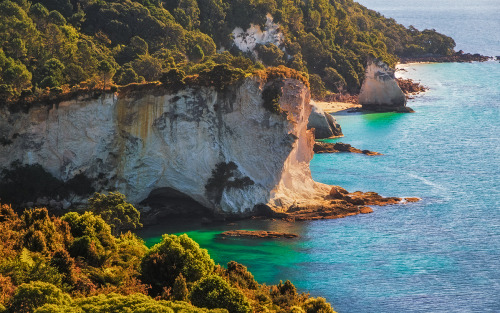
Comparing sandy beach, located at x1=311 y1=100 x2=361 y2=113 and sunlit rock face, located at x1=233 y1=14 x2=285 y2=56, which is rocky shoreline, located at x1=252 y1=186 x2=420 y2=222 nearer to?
sandy beach, located at x1=311 y1=100 x2=361 y2=113

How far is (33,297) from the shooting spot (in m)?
26.1

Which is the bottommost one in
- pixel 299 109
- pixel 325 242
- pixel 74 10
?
pixel 325 242

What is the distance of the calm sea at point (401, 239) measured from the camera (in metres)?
42.8

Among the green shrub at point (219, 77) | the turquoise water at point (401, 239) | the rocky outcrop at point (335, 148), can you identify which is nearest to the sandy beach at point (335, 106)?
the turquoise water at point (401, 239)

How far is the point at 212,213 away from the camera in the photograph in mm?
55062

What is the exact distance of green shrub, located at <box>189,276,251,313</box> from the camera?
29.3 meters

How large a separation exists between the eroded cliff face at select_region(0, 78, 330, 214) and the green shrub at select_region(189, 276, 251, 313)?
2487 centimetres

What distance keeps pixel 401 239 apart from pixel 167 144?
54.9ft

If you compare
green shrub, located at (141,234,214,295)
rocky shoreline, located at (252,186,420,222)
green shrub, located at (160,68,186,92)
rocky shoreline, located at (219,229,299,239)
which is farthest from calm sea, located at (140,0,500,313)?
green shrub, located at (141,234,214,295)

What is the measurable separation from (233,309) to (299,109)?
1200 inches

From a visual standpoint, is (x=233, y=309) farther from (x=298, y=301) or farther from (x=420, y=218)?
(x=420, y=218)

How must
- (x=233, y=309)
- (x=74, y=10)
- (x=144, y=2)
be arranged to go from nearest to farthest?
(x=233, y=309) → (x=74, y=10) → (x=144, y=2)

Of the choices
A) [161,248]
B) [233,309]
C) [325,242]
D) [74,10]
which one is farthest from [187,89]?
[74,10]

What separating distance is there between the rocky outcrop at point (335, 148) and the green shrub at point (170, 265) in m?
43.6
